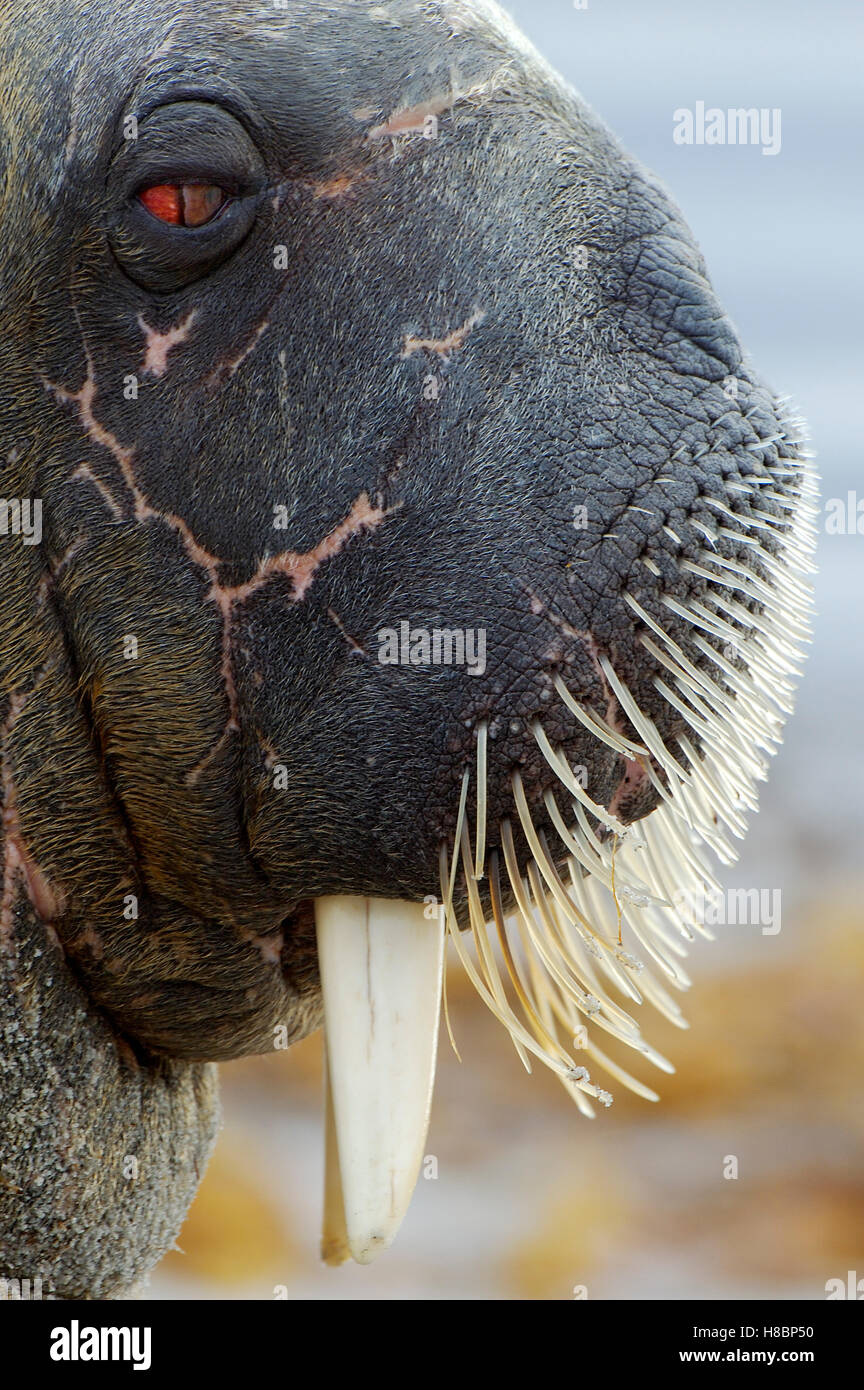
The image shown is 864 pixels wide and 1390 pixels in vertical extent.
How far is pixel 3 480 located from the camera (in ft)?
7.25

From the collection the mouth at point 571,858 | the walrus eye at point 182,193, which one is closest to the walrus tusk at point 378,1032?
the mouth at point 571,858

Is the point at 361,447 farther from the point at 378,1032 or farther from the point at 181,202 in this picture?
the point at 378,1032

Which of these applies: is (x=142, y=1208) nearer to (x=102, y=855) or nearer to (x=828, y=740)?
(x=102, y=855)

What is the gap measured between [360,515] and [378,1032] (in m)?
0.79

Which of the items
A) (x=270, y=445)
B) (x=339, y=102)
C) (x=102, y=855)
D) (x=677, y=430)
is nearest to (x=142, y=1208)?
(x=102, y=855)

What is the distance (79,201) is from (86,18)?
307 mm

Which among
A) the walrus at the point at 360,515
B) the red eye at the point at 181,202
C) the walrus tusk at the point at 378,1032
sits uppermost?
the red eye at the point at 181,202

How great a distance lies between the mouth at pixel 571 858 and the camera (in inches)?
86.5

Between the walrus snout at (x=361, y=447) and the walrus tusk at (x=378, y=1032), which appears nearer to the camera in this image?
the walrus snout at (x=361, y=447)

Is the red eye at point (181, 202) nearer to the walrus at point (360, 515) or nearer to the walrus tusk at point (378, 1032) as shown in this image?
the walrus at point (360, 515)

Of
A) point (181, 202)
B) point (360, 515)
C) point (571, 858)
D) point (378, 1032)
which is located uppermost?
point (181, 202)

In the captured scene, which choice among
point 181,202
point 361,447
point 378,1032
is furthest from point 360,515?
point 378,1032

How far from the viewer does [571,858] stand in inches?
90.0

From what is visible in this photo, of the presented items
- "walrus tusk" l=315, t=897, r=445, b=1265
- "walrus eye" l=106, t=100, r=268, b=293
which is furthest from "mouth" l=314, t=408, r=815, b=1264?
"walrus eye" l=106, t=100, r=268, b=293
